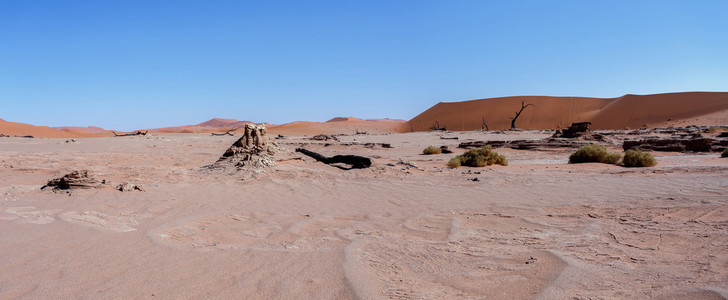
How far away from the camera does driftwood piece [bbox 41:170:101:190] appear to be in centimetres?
605

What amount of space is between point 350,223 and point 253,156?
16.1ft

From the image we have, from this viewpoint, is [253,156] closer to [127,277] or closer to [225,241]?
[225,241]

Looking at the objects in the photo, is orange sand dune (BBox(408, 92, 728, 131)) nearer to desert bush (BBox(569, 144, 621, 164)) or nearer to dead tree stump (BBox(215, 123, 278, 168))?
desert bush (BBox(569, 144, 621, 164))

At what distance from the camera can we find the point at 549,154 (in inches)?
605

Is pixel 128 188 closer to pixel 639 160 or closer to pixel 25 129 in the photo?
pixel 639 160

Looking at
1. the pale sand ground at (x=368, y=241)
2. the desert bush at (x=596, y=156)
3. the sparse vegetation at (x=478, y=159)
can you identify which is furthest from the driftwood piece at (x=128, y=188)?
the desert bush at (x=596, y=156)

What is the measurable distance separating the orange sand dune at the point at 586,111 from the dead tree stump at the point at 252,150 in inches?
1965

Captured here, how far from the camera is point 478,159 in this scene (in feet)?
36.3

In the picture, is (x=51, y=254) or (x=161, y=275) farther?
(x=51, y=254)

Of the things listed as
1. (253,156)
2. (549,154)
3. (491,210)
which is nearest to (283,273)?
(491,210)

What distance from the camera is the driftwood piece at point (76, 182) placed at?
6.05m

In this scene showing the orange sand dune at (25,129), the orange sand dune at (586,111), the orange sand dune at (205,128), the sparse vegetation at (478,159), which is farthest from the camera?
the orange sand dune at (205,128)

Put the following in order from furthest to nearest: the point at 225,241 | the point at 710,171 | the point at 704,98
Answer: the point at 704,98 < the point at 710,171 < the point at 225,241

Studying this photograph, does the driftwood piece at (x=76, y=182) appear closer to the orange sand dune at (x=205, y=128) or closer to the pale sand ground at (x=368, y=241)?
the pale sand ground at (x=368, y=241)
